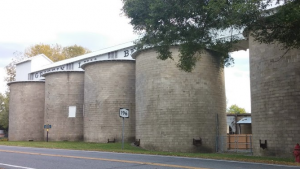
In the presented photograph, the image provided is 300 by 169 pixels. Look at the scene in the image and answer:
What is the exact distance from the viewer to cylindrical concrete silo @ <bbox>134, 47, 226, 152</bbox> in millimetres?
22781

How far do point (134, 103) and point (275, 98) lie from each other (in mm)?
15709

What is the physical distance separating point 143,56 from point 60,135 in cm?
1539

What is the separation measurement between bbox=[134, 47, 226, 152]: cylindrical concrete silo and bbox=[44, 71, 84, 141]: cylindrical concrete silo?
12.7 metres

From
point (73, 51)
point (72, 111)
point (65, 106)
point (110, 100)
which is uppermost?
point (73, 51)

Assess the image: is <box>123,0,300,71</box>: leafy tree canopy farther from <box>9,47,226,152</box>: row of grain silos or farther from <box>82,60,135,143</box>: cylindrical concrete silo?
<box>82,60,135,143</box>: cylindrical concrete silo

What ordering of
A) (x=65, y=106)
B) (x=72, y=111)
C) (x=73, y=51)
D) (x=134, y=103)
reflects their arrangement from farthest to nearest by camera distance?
(x=73, y=51) → (x=65, y=106) → (x=72, y=111) → (x=134, y=103)

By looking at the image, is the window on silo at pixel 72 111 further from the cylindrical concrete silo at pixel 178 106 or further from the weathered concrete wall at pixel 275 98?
the weathered concrete wall at pixel 275 98

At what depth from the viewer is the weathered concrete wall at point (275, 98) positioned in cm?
1627

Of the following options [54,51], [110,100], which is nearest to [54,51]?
[54,51]

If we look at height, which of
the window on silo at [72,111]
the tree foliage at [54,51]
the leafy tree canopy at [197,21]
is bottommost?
the window on silo at [72,111]

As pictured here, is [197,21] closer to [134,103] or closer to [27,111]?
[134,103]

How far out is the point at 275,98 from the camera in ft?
56.1

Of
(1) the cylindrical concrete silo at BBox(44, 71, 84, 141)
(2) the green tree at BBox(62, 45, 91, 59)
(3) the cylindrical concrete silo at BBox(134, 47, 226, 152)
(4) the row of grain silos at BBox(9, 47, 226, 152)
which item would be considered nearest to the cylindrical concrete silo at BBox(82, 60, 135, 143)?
(4) the row of grain silos at BBox(9, 47, 226, 152)

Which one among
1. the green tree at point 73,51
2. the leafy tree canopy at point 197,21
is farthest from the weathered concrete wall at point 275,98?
the green tree at point 73,51
